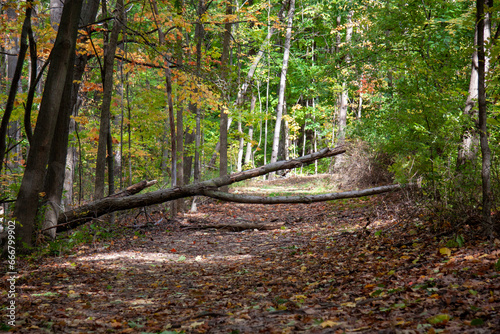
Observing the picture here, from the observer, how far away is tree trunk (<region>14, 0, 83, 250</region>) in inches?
207

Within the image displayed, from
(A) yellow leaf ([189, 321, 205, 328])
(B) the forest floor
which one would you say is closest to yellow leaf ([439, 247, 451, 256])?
(B) the forest floor

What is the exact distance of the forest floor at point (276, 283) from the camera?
2723 mm

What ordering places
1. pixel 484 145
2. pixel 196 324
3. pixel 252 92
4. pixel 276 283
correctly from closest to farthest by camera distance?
pixel 196 324 < pixel 484 145 < pixel 276 283 < pixel 252 92

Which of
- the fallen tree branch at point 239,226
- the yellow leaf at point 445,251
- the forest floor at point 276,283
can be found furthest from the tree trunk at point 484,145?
the fallen tree branch at point 239,226

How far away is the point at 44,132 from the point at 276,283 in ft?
12.7

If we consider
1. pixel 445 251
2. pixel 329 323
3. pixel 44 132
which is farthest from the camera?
pixel 44 132

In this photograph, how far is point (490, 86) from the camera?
4.41 metres

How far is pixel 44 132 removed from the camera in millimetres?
5254

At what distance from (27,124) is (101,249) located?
8.41 ft

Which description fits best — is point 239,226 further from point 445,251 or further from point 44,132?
point 445,251

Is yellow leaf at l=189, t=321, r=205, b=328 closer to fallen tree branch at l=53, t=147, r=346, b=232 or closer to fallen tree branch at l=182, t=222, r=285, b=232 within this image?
fallen tree branch at l=53, t=147, r=346, b=232

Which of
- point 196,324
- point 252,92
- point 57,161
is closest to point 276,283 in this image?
point 196,324

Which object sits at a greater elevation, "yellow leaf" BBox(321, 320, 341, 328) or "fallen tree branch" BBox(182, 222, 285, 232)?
"yellow leaf" BBox(321, 320, 341, 328)

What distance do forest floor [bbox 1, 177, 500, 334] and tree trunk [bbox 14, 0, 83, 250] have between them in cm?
64
